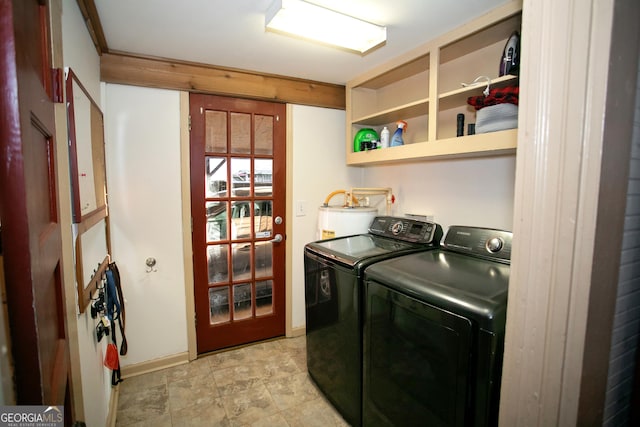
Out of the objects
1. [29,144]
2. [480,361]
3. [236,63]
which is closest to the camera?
[29,144]

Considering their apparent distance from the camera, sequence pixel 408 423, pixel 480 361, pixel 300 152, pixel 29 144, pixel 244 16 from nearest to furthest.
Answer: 1. pixel 29 144
2. pixel 480 361
3. pixel 408 423
4. pixel 244 16
5. pixel 300 152

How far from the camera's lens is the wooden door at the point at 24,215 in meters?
0.48

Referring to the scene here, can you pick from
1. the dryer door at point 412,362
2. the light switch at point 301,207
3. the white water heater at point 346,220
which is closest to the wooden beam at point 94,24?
the light switch at point 301,207

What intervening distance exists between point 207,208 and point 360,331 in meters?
1.50

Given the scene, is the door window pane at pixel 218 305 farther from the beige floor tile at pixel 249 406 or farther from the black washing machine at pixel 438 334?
the black washing machine at pixel 438 334

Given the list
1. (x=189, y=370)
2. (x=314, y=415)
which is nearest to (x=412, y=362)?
(x=314, y=415)

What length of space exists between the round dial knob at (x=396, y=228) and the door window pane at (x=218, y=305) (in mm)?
1445

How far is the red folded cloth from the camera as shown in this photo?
4.81 feet

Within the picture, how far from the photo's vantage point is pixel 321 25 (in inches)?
62.8

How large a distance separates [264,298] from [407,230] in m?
1.40

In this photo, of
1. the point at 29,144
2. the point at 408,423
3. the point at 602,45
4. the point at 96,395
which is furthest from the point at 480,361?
the point at 96,395

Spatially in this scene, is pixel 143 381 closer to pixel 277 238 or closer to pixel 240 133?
pixel 277 238

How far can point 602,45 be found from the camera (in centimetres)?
62

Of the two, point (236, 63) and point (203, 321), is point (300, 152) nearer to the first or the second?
point (236, 63)
